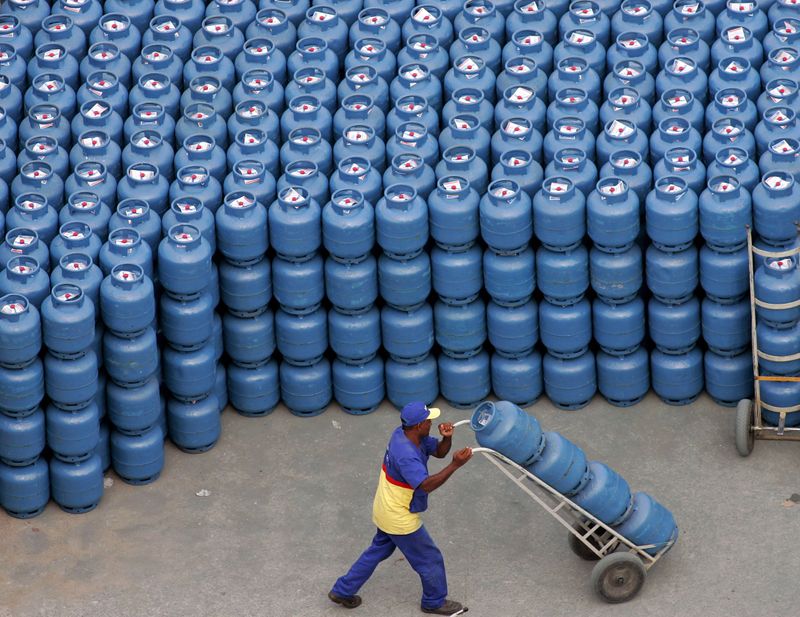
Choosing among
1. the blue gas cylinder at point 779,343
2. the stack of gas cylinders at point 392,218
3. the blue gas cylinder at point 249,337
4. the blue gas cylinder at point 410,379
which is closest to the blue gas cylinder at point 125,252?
the stack of gas cylinders at point 392,218

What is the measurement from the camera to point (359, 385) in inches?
731

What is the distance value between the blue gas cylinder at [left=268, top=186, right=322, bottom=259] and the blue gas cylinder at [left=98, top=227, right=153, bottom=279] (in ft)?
3.32

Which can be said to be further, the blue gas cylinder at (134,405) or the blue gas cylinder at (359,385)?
the blue gas cylinder at (359,385)

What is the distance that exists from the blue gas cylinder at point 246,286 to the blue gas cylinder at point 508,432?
281cm

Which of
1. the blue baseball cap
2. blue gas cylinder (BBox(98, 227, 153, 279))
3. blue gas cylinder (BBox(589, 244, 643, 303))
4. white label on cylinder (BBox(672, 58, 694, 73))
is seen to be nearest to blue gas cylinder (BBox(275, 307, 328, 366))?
blue gas cylinder (BBox(98, 227, 153, 279))

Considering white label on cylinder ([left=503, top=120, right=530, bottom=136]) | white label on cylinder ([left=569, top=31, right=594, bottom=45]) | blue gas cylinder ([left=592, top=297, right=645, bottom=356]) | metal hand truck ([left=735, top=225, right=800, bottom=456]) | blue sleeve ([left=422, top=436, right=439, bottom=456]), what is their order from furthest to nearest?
white label on cylinder ([left=569, top=31, right=594, bottom=45]) → white label on cylinder ([left=503, top=120, right=530, bottom=136]) → blue gas cylinder ([left=592, top=297, right=645, bottom=356]) → metal hand truck ([left=735, top=225, right=800, bottom=456]) → blue sleeve ([left=422, top=436, right=439, bottom=456])

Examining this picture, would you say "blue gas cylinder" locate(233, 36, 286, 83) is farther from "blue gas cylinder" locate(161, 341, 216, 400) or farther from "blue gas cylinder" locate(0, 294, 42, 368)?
"blue gas cylinder" locate(0, 294, 42, 368)

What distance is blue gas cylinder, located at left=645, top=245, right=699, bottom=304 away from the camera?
59.2ft

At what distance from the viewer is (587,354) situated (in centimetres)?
1861

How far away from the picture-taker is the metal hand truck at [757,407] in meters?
17.7

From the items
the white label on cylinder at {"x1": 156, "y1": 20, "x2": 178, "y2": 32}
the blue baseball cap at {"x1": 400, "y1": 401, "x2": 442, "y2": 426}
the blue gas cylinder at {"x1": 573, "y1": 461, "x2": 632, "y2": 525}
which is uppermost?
the white label on cylinder at {"x1": 156, "y1": 20, "x2": 178, "y2": 32}

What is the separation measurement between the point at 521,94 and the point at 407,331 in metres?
2.25

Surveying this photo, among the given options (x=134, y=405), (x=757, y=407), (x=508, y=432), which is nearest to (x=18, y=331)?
(x=134, y=405)

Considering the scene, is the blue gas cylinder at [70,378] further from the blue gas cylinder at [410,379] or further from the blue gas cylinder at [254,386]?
the blue gas cylinder at [410,379]
